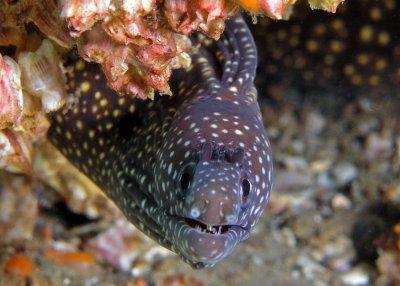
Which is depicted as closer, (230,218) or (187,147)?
(230,218)

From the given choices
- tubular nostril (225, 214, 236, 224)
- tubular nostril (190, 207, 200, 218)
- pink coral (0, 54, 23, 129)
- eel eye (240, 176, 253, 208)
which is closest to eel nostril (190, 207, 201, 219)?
tubular nostril (190, 207, 200, 218)

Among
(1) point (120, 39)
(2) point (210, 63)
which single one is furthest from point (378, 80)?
(1) point (120, 39)

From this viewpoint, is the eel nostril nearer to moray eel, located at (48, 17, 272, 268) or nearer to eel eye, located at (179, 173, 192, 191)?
moray eel, located at (48, 17, 272, 268)

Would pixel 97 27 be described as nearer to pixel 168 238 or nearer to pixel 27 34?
pixel 27 34

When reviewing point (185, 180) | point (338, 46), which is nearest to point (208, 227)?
point (185, 180)

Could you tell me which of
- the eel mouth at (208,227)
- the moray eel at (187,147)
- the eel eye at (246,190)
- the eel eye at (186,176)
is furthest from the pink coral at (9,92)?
the eel eye at (246,190)

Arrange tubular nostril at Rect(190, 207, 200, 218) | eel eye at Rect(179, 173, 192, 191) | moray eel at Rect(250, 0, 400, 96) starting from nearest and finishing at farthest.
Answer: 1. tubular nostril at Rect(190, 207, 200, 218)
2. eel eye at Rect(179, 173, 192, 191)
3. moray eel at Rect(250, 0, 400, 96)

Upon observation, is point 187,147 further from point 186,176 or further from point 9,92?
point 9,92

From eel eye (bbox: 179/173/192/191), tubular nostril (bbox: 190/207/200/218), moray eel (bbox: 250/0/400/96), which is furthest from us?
moray eel (bbox: 250/0/400/96)
